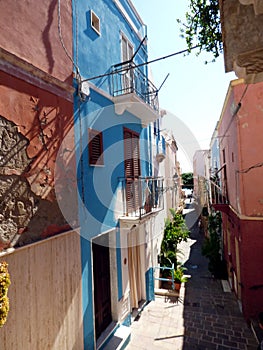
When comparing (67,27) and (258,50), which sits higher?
(67,27)

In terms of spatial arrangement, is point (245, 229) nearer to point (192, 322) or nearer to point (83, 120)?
point (192, 322)

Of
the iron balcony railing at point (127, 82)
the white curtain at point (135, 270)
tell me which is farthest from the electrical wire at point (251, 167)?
the white curtain at point (135, 270)

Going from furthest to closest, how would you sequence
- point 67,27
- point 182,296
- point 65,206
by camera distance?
point 182,296
point 67,27
point 65,206

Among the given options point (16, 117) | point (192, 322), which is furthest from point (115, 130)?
point (192, 322)

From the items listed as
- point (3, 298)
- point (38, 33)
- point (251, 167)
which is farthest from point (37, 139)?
point (251, 167)

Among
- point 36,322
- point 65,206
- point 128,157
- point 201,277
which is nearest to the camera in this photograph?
point 36,322

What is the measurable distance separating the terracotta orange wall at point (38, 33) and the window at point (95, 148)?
169 cm

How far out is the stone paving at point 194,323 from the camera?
698 centimetres

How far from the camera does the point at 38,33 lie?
4734 mm

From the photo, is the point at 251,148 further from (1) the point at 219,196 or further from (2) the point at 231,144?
(1) the point at 219,196

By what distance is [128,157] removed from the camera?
28.5ft

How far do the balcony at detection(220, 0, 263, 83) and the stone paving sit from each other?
7924mm

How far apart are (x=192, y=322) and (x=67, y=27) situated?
34.1 feet

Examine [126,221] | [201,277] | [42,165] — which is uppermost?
[42,165]
